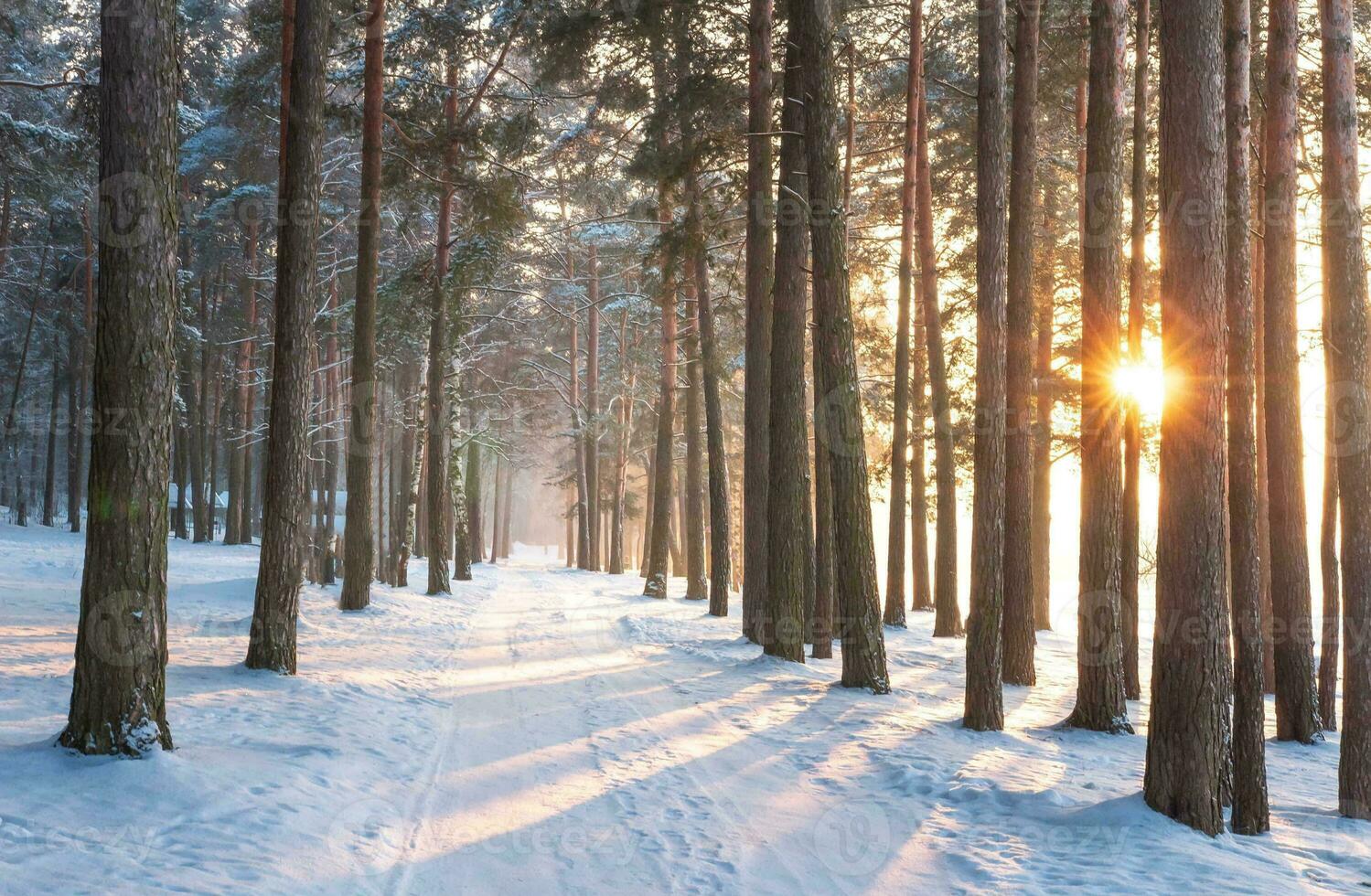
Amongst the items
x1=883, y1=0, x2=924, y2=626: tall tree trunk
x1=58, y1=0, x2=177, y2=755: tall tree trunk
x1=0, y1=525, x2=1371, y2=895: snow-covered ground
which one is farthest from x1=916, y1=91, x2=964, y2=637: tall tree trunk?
x1=58, y1=0, x2=177, y2=755: tall tree trunk

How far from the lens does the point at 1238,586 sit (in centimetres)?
723

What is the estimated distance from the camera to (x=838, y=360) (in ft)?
32.8

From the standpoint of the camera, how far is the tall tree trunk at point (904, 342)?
51.6ft

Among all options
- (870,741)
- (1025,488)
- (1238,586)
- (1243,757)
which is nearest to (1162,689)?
(1243,757)

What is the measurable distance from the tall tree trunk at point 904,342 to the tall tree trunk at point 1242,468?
8534 mm

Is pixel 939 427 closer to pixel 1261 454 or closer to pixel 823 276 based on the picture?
pixel 1261 454

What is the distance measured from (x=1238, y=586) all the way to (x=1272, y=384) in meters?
3.82

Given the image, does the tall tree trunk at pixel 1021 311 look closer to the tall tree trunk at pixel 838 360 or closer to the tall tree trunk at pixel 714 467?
the tall tree trunk at pixel 838 360

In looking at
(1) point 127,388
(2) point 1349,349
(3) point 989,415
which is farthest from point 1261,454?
(1) point 127,388

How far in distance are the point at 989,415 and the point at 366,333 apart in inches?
439

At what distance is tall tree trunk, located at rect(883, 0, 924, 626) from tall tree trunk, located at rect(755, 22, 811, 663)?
4.24m

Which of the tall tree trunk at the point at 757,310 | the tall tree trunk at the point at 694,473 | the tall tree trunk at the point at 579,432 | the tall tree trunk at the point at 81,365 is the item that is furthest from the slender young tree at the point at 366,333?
the tall tree trunk at the point at 81,365

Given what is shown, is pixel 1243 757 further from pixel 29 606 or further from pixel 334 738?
pixel 29 606

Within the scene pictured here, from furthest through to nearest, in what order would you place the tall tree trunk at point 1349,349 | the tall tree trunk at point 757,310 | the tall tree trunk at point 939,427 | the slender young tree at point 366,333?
1. the tall tree trunk at point 939,427
2. the slender young tree at point 366,333
3. the tall tree trunk at point 757,310
4. the tall tree trunk at point 1349,349
